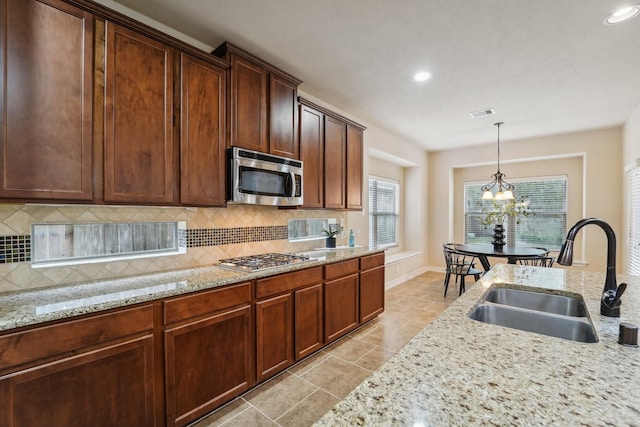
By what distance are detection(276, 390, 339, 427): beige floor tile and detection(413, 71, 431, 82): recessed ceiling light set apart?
10.1 ft

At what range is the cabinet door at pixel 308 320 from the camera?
2.64m

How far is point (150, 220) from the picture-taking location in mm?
2289

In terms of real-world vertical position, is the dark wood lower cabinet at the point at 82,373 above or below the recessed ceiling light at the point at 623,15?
below

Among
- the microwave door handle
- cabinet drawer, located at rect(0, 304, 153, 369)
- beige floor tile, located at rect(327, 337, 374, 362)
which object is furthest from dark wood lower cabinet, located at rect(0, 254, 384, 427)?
the microwave door handle

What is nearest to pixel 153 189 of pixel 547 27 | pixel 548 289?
pixel 548 289

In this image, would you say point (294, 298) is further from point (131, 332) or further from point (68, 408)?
point (68, 408)

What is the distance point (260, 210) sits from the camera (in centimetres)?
310

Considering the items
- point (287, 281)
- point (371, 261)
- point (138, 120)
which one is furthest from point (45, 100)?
point (371, 261)

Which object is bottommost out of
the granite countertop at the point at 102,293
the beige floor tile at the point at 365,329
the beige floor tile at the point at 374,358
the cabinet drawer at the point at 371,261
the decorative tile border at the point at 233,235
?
the beige floor tile at the point at 374,358

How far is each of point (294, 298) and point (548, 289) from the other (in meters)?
1.79

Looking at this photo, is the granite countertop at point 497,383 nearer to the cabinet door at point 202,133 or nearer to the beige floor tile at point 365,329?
the cabinet door at point 202,133

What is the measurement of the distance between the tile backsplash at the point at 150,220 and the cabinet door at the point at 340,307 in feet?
2.31

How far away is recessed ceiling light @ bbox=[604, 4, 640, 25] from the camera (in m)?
2.06

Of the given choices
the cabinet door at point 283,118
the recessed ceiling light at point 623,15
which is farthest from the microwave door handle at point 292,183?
the recessed ceiling light at point 623,15
